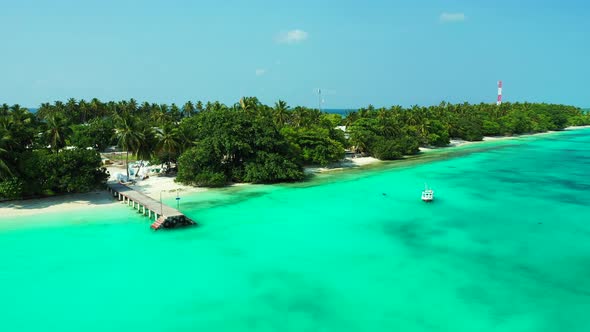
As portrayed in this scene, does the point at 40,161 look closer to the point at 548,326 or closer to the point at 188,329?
the point at 188,329

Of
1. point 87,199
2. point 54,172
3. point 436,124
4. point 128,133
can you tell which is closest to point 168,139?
point 128,133

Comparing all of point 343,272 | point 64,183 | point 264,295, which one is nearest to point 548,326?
point 343,272

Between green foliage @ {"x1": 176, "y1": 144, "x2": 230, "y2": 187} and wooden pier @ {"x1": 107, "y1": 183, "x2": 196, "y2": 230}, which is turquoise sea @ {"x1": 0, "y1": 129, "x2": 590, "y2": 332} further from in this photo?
green foliage @ {"x1": 176, "y1": 144, "x2": 230, "y2": 187}

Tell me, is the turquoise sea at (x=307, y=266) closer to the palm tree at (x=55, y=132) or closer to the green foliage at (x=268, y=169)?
the green foliage at (x=268, y=169)

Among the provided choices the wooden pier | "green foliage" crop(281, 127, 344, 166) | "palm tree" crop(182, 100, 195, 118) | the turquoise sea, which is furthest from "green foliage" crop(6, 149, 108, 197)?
"palm tree" crop(182, 100, 195, 118)

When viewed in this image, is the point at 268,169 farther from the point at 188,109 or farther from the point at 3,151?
the point at 188,109

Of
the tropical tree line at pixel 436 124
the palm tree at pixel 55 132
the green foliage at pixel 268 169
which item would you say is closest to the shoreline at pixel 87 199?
the green foliage at pixel 268 169
